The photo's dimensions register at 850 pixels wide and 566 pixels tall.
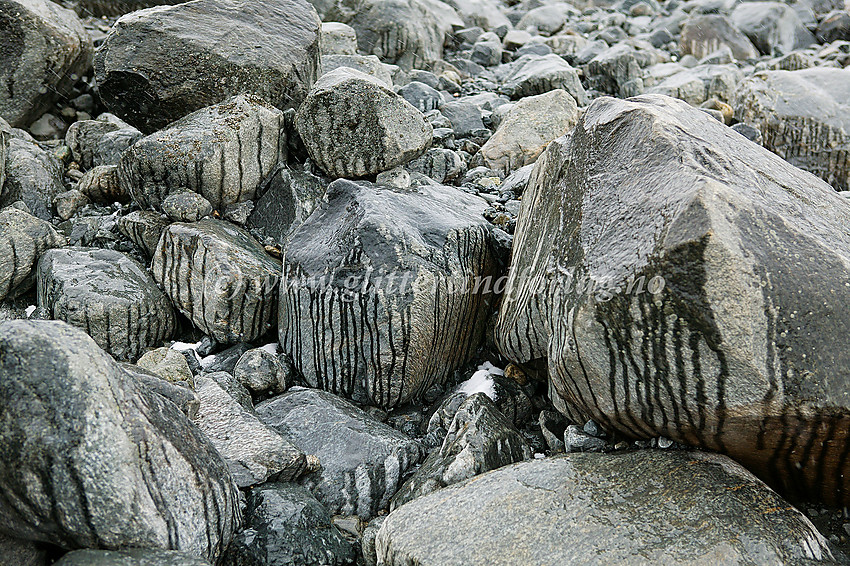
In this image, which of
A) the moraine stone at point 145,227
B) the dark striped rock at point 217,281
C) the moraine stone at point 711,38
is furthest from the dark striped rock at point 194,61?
the moraine stone at point 711,38

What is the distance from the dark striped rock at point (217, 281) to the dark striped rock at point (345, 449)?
818mm

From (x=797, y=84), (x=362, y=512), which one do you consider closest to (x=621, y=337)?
(x=362, y=512)

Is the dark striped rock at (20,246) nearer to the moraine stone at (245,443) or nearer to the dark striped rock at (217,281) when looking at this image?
the dark striped rock at (217,281)

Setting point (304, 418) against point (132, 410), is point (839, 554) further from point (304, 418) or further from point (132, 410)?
point (132, 410)

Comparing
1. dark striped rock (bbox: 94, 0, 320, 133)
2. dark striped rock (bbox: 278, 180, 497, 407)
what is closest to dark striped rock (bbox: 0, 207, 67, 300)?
dark striped rock (bbox: 94, 0, 320, 133)

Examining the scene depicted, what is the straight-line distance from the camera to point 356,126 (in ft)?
18.9

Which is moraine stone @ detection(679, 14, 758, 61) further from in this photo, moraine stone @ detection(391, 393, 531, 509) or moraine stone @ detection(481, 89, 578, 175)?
moraine stone @ detection(391, 393, 531, 509)

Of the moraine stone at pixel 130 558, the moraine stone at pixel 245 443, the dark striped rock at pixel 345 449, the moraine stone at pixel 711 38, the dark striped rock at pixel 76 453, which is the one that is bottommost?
the dark striped rock at pixel 345 449

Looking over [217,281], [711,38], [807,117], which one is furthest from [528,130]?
[711,38]

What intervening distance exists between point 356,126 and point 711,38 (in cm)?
985

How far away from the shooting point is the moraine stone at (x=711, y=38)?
514 inches

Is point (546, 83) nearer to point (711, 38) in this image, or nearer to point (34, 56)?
point (34, 56)

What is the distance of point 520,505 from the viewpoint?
336cm

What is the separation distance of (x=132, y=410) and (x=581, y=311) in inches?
80.3
